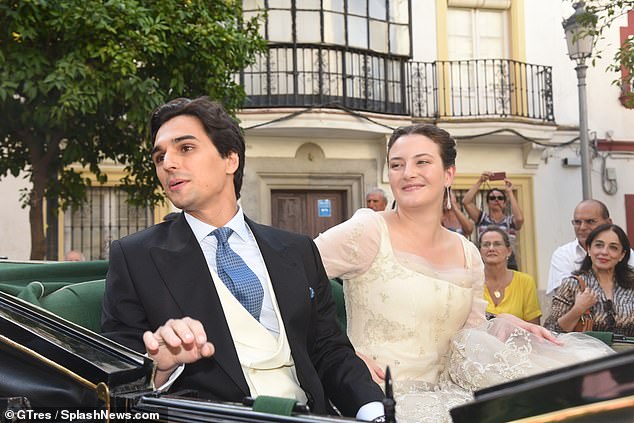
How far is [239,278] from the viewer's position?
92.0 inches

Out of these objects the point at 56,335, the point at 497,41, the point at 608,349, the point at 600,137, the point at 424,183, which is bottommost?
the point at 608,349

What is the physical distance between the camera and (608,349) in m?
2.75

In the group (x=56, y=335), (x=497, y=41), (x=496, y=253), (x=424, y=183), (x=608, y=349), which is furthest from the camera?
(x=497, y=41)

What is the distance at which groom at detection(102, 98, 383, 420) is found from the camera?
2.16 meters

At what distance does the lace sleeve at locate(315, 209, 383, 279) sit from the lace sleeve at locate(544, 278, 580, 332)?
1913 mm

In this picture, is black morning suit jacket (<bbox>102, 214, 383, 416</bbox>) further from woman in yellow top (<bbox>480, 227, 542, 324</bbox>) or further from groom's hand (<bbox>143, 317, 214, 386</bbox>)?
woman in yellow top (<bbox>480, 227, 542, 324</bbox>)

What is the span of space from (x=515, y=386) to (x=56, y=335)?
1089 millimetres

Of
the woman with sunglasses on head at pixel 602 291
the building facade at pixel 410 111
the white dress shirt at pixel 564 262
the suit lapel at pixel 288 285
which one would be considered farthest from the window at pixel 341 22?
the suit lapel at pixel 288 285

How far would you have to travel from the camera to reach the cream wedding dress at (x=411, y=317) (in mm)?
2775

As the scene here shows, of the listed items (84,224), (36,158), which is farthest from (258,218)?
(36,158)

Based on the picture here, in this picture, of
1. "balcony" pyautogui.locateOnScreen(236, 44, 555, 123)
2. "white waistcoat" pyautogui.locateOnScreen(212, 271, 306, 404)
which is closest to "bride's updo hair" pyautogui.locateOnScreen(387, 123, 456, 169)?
"white waistcoat" pyautogui.locateOnScreen(212, 271, 306, 404)

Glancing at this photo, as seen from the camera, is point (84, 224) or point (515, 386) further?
point (84, 224)

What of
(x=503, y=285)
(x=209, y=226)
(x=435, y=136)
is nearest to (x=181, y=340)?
(x=209, y=226)

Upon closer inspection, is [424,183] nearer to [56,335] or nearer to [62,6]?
[56,335]
